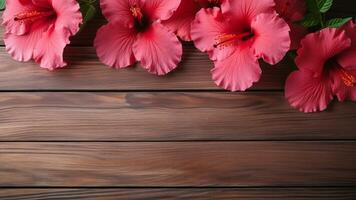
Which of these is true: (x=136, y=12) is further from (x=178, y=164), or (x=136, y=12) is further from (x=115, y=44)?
(x=178, y=164)

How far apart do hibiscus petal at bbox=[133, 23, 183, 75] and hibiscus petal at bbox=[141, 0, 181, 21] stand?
3 centimetres

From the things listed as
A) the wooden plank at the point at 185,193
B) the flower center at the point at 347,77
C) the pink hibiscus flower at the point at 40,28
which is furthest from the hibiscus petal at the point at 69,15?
the flower center at the point at 347,77

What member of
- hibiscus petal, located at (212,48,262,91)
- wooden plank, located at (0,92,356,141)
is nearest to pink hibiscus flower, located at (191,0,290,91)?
hibiscus petal, located at (212,48,262,91)

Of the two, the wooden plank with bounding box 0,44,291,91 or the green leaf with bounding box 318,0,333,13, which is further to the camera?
the wooden plank with bounding box 0,44,291,91

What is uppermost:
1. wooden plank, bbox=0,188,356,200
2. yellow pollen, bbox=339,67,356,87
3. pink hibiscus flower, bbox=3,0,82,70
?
pink hibiscus flower, bbox=3,0,82,70

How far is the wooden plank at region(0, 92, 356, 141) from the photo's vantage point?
123cm

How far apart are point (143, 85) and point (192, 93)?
141 mm

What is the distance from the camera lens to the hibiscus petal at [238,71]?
3.68 ft

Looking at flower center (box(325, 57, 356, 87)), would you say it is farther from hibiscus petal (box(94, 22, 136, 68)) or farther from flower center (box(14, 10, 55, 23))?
flower center (box(14, 10, 55, 23))

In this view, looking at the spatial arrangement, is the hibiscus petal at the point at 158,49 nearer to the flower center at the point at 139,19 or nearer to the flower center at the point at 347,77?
the flower center at the point at 139,19

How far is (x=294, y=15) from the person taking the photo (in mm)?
1155

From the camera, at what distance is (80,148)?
1239mm

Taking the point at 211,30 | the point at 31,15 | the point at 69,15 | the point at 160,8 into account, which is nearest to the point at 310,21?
the point at 211,30

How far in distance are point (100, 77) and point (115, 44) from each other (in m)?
0.11
